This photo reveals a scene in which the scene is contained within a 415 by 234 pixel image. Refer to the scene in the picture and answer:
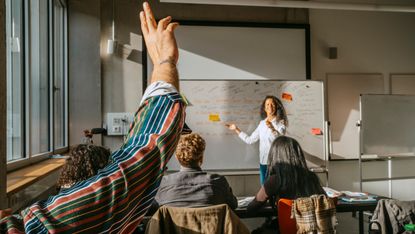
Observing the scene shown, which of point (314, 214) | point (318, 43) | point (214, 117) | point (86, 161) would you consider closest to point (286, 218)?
point (314, 214)

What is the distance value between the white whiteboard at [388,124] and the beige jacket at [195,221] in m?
3.06

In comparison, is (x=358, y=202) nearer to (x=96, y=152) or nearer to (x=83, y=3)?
(x=96, y=152)

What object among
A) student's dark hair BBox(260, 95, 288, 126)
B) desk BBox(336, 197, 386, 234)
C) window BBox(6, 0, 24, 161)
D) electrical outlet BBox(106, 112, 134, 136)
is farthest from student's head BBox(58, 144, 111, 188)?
student's dark hair BBox(260, 95, 288, 126)

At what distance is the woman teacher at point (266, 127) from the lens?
13.7 ft

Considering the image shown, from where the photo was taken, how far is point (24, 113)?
251 cm

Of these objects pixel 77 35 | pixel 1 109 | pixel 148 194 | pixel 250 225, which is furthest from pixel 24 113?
pixel 250 225

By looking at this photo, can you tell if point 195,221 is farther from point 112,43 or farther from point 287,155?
point 112,43

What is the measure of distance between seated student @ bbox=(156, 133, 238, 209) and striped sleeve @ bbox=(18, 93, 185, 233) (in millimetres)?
1839

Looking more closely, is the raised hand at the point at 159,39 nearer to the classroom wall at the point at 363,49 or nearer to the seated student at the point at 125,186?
the seated student at the point at 125,186

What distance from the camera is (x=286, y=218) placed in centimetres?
244

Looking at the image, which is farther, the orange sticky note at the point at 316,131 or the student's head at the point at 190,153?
the orange sticky note at the point at 316,131

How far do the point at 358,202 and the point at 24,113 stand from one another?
8.84 feet

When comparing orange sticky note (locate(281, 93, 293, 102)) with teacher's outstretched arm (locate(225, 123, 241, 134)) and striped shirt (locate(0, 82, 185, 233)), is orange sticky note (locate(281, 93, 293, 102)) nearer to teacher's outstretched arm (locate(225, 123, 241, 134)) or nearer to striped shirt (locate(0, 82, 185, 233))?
teacher's outstretched arm (locate(225, 123, 241, 134))

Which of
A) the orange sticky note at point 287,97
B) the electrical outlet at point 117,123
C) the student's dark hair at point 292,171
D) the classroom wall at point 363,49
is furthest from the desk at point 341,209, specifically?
the electrical outlet at point 117,123
